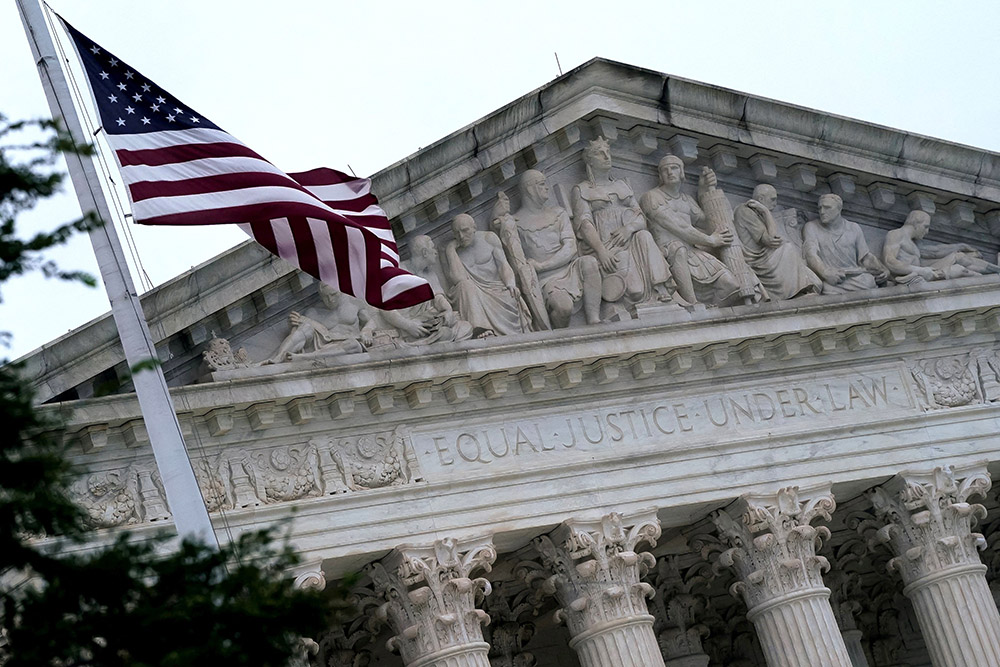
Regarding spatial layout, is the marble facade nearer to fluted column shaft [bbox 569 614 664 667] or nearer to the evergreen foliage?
fluted column shaft [bbox 569 614 664 667]

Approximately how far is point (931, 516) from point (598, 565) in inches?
189

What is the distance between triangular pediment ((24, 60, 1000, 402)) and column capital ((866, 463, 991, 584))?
98.5 inches

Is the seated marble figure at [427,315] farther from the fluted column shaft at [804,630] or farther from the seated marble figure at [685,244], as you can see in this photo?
the fluted column shaft at [804,630]

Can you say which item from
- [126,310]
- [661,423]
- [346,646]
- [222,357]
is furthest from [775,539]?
[126,310]

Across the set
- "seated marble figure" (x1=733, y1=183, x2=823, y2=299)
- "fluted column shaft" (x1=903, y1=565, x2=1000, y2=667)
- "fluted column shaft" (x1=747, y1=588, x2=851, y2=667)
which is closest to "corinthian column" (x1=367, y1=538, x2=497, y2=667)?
"fluted column shaft" (x1=747, y1=588, x2=851, y2=667)

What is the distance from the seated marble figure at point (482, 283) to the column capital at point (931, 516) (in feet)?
18.4

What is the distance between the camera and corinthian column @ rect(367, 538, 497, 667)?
21.0 m

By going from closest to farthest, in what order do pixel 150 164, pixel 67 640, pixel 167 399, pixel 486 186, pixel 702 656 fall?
pixel 67 640
pixel 167 399
pixel 150 164
pixel 486 186
pixel 702 656

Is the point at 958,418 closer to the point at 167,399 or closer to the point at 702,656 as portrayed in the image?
the point at 702,656

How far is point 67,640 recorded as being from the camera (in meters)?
10.8

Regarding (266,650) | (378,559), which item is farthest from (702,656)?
(266,650)

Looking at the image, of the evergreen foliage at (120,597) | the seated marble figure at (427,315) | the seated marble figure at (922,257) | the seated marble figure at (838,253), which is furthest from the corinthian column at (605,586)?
the evergreen foliage at (120,597)

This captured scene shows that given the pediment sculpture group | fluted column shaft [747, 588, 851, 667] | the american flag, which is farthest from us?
fluted column shaft [747, 588, 851, 667]

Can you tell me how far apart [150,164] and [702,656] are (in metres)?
13.7
